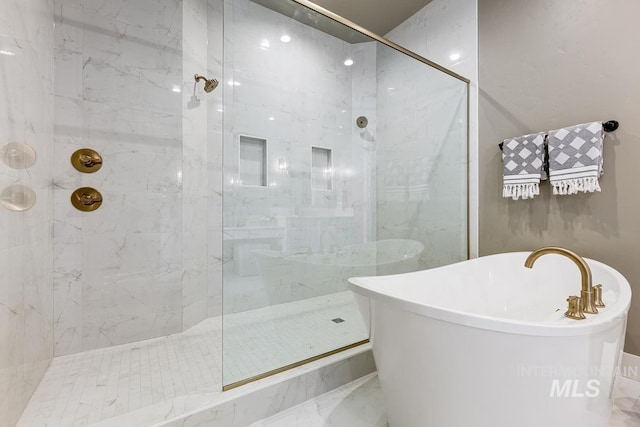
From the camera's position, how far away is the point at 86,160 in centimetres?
193

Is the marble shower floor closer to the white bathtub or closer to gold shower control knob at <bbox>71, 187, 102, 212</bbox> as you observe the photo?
the white bathtub

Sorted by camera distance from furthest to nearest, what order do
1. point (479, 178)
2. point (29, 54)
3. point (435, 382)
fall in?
point (479, 178), point (29, 54), point (435, 382)

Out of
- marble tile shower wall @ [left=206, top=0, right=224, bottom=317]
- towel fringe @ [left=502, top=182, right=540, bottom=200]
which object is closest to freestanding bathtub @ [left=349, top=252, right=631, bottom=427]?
towel fringe @ [left=502, top=182, right=540, bottom=200]

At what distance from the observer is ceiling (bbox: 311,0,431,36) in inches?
104

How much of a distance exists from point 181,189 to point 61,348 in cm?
126

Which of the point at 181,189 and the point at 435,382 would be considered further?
the point at 181,189

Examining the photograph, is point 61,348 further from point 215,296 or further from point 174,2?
point 174,2

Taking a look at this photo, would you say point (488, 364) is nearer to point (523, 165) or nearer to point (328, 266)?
point (328, 266)

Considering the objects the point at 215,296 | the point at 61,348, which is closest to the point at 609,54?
the point at 215,296

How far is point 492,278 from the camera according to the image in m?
1.96

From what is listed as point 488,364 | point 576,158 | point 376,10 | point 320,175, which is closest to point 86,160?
point 320,175

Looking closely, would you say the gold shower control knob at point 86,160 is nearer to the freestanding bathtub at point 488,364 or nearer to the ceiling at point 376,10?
the freestanding bathtub at point 488,364

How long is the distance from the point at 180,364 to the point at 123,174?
1336 mm

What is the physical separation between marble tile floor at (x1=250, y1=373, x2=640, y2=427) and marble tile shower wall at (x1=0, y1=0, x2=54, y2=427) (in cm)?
109
